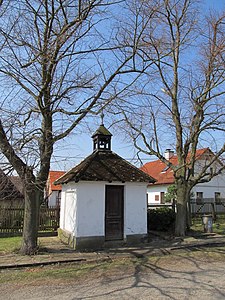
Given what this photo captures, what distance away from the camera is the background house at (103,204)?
470 inches

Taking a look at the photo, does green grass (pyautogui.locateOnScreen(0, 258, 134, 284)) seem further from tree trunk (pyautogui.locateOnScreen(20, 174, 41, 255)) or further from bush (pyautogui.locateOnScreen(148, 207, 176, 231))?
bush (pyautogui.locateOnScreen(148, 207, 176, 231))

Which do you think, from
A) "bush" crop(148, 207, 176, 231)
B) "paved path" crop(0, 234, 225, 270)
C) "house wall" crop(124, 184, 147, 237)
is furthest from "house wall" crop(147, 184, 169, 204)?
"house wall" crop(124, 184, 147, 237)

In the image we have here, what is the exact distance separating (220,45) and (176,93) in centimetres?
318

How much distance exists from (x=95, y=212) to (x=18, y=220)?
19.9 feet

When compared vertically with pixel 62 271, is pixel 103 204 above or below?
above

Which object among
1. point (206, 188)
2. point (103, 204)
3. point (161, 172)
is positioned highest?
point (161, 172)

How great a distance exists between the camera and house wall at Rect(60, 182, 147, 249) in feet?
38.9

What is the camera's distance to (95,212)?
480 inches

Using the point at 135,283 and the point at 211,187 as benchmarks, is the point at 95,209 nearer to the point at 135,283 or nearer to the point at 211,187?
the point at 135,283

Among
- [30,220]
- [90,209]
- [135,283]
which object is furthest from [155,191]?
[135,283]

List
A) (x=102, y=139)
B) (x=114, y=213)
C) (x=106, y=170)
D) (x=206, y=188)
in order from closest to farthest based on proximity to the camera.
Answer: (x=114, y=213), (x=106, y=170), (x=102, y=139), (x=206, y=188)

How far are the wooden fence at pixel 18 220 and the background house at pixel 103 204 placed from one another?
2.18m

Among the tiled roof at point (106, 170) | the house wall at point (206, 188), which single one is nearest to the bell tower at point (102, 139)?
the tiled roof at point (106, 170)

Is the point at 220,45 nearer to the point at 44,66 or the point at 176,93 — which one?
the point at 176,93
